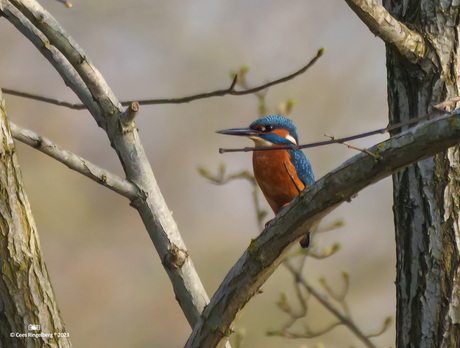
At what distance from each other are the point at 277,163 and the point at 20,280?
1556 millimetres

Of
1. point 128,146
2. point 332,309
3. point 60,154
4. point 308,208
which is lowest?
point 308,208

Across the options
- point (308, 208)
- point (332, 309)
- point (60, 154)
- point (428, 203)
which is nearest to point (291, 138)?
point (332, 309)

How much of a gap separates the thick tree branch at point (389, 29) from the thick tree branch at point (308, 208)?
2.83 ft

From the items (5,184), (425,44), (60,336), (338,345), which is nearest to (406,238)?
(425,44)

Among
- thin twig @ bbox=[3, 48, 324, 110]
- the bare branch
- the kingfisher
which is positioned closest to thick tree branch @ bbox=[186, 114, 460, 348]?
the bare branch

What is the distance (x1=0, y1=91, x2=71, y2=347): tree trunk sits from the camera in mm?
2250

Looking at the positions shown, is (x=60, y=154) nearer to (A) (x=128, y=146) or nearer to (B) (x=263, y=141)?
(A) (x=128, y=146)

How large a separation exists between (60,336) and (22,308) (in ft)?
0.53

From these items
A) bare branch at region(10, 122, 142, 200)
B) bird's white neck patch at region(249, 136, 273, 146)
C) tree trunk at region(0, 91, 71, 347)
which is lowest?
tree trunk at region(0, 91, 71, 347)

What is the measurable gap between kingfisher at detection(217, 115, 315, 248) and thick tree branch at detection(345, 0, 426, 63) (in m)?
0.94

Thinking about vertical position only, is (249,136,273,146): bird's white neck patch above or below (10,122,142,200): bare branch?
above

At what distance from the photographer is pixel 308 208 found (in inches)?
76.6

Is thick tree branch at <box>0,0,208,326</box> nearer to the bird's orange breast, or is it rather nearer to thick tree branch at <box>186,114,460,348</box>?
thick tree branch at <box>186,114,460,348</box>

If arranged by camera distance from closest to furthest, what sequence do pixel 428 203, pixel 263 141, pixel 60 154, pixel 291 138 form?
pixel 60 154
pixel 428 203
pixel 263 141
pixel 291 138
